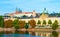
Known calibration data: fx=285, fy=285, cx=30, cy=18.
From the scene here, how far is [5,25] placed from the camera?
165 feet

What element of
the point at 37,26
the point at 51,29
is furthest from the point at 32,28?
the point at 51,29

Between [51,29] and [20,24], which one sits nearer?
[51,29]

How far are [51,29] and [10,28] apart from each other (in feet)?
24.3

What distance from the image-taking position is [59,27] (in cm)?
4862

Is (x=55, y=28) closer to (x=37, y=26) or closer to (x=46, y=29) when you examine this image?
(x=46, y=29)

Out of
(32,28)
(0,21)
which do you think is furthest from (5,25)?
(32,28)

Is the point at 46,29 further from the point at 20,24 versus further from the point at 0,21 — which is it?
the point at 0,21

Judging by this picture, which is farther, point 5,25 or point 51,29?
point 5,25

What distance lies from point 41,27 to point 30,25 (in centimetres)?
262

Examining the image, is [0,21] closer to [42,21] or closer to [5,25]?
[5,25]

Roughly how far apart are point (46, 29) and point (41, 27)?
218cm

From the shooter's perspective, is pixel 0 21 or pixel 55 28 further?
pixel 0 21

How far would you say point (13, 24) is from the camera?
163 ft

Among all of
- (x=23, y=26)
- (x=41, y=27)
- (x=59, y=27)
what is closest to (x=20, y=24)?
(x=23, y=26)
